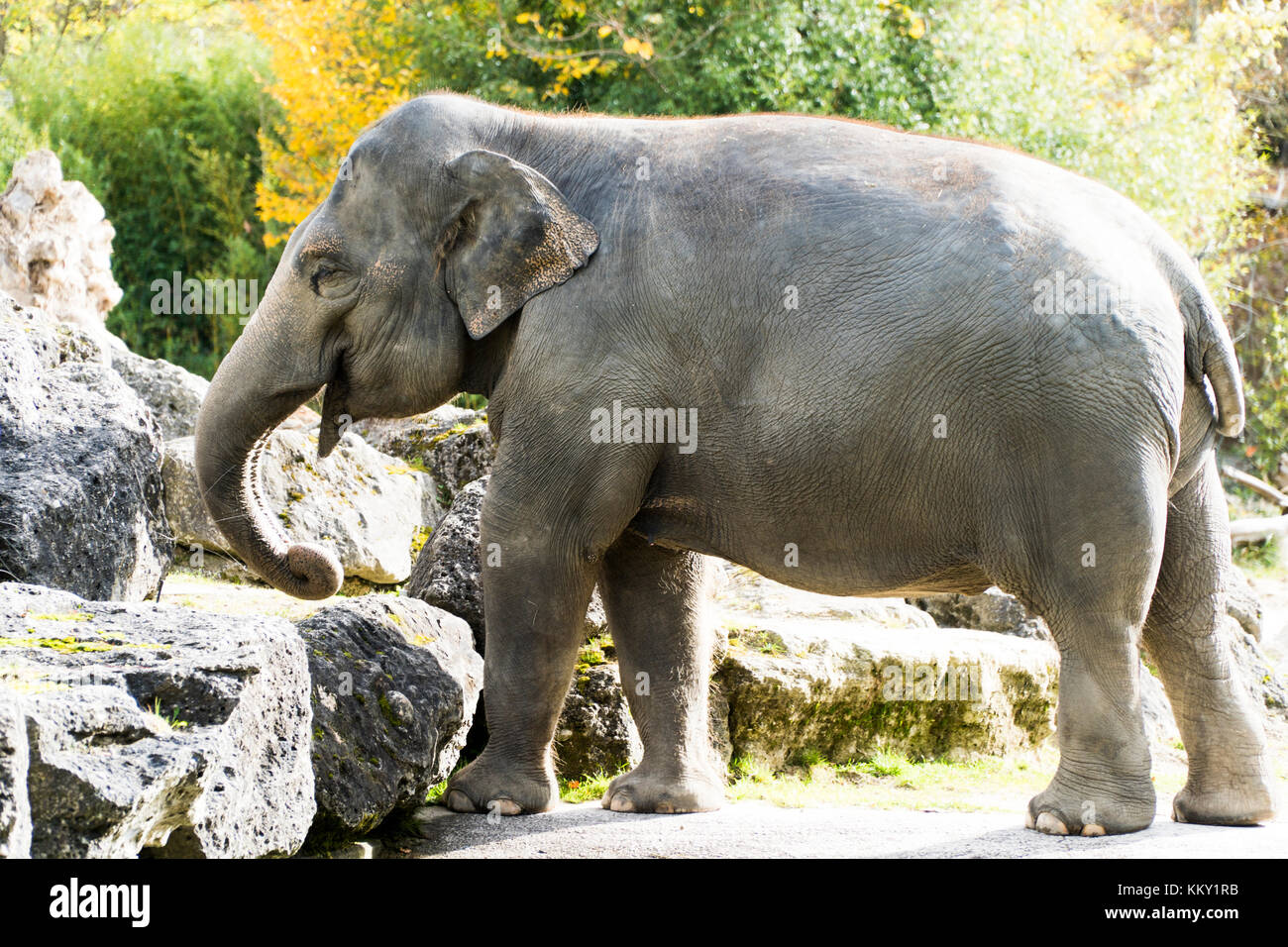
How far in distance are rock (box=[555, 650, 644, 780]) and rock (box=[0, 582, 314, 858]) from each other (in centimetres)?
232

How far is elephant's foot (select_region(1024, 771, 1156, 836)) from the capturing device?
17.5 ft

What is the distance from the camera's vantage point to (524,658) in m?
6.04

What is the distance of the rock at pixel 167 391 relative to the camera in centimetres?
1002

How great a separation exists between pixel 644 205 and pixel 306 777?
258cm

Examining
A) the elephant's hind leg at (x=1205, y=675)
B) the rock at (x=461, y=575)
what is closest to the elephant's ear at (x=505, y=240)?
the rock at (x=461, y=575)

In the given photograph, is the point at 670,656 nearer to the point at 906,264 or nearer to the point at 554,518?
the point at 554,518

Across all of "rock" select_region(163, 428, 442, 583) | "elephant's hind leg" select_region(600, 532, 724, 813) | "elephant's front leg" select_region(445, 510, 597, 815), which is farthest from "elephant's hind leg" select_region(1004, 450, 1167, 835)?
"rock" select_region(163, 428, 442, 583)

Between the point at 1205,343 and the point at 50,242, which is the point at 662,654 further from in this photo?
the point at 50,242

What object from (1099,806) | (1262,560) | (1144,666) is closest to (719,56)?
(1144,666)

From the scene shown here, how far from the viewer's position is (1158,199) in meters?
17.4

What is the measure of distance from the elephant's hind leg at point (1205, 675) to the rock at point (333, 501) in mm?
4623

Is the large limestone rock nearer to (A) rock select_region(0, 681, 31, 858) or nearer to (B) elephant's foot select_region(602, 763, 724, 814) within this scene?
(B) elephant's foot select_region(602, 763, 724, 814)

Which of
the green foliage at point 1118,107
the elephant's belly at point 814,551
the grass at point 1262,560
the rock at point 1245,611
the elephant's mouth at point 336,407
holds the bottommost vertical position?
the rock at point 1245,611

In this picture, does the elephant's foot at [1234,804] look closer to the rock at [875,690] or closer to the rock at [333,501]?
the rock at [875,690]
